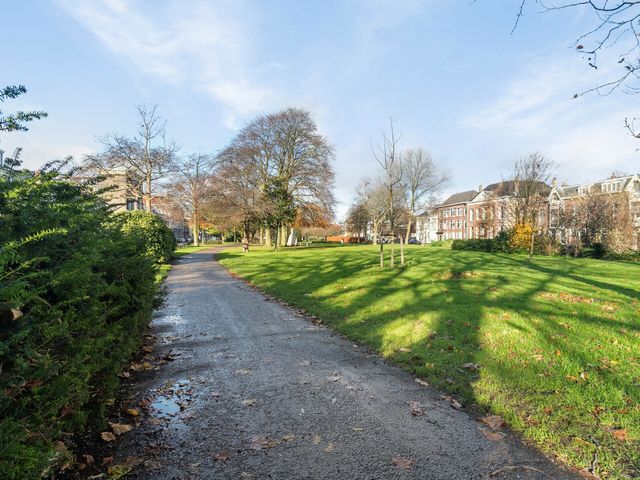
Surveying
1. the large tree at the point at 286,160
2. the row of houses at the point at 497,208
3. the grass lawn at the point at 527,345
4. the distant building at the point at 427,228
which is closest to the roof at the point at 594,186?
the row of houses at the point at 497,208

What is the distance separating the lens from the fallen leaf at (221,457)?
3.07 metres

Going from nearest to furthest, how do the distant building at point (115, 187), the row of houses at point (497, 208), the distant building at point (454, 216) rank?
the distant building at point (115, 187)
the row of houses at point (497, 208)
the distant building at point (454, 216)

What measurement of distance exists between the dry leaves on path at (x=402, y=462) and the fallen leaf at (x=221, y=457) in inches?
51.1

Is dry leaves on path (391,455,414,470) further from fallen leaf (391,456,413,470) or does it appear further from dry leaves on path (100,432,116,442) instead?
dry leaves on path (100,432,116,442)

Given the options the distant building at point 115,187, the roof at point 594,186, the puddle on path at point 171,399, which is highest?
the roof at point 594,186

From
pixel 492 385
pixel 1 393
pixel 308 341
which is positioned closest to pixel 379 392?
pixel 492 385

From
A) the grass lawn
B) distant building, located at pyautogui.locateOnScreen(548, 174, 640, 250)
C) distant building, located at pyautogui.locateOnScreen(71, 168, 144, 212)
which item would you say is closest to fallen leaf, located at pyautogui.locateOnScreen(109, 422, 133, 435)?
distant building, located at pyautogui.locateOnScreen(71, 168, 144, 212)

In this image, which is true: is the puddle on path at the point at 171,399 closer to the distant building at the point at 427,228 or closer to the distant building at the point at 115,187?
the distant building at the point at 115,187

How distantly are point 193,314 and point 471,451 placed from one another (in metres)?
7.02

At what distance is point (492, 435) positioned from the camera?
3471mm

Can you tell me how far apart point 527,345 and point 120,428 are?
5.18 metres

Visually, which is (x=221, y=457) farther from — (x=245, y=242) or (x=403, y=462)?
(x=245, y=242)

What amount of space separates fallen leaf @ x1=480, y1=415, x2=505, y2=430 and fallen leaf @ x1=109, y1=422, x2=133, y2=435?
10.7 feet

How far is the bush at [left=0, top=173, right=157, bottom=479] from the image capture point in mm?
1835
